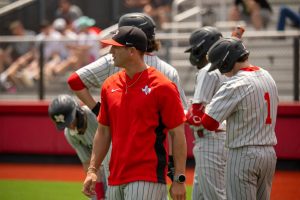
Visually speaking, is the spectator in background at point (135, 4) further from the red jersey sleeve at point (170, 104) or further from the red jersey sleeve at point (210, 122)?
the red jersey sleeve at point (170, 104)

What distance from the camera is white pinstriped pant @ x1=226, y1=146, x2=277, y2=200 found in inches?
281

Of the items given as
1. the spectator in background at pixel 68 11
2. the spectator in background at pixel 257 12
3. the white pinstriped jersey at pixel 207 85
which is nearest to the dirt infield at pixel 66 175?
the spectator in background at pixel 257 12

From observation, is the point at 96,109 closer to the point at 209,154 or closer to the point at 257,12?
the point at 209,154

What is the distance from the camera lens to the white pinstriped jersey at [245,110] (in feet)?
23.4

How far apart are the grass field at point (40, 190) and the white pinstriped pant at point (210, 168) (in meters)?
2.86

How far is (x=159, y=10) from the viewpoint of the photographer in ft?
57.6

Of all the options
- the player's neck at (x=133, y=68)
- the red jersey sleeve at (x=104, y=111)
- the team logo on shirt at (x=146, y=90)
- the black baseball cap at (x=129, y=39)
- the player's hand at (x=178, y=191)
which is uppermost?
the black baseball cap at (x=129, y=39)

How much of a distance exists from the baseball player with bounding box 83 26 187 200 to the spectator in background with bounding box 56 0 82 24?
12.0 m

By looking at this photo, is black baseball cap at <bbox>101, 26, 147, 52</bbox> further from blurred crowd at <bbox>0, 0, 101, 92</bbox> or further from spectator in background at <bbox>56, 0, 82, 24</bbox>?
spectator in background at <bbox>56, 0, 82, 24</bbox>

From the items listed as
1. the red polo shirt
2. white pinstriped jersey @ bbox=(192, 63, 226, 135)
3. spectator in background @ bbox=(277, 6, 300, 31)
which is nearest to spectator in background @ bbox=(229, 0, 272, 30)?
spectator in background @ bbox=(277, 6, 300, 31)

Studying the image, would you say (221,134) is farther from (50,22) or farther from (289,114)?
(50,22)

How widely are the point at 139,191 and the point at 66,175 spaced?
8.37m

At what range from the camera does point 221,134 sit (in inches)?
337

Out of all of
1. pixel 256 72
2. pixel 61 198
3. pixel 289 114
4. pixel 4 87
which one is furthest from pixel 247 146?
pixel 4 87
